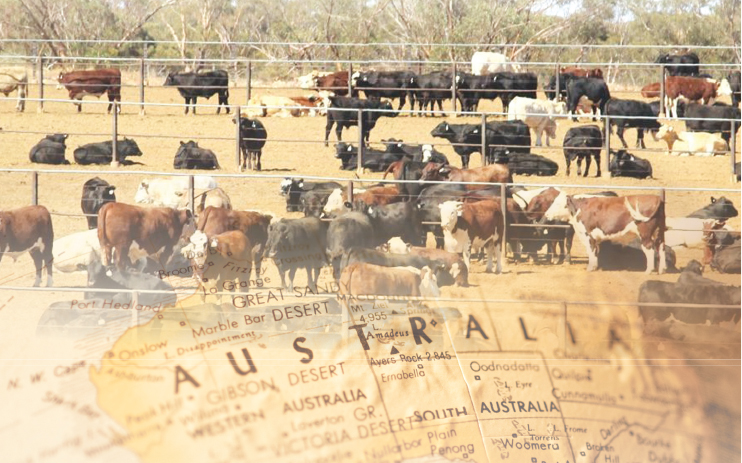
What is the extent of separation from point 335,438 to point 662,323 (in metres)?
3.01

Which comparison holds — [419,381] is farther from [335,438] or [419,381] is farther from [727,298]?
[727,298]

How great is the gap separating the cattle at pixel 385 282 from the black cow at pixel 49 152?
6766 mm

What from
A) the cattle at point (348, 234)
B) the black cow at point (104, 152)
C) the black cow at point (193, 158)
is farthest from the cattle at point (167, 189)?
the black cow at point (104, 152)

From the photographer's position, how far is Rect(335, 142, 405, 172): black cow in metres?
14.1

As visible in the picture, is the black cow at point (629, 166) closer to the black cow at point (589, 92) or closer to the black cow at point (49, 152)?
the black cow at point (589, 92)

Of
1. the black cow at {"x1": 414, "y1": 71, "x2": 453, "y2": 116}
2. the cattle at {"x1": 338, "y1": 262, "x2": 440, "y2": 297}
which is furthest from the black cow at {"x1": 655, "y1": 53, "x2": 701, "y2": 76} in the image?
the cattle at {"x1": 338, "y1": 262, "x2": 440, "y2": 297}

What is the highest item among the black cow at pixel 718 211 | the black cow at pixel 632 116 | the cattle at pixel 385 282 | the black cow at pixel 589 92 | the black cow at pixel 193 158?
the black cow at pixel 589 92

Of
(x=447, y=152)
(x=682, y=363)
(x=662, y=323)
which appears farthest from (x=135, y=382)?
(x=447, y=152)

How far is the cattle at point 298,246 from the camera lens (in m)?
8.59

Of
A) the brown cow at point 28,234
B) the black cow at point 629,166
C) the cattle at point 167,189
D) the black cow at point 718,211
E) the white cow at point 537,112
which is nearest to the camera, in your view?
the brown cow at point 28,234

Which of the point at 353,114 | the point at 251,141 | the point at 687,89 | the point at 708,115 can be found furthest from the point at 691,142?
the point at 251,141

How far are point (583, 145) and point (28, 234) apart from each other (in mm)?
7542

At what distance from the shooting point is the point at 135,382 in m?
5.48

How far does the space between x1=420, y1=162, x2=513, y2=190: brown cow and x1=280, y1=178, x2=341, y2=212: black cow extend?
1784 mm
